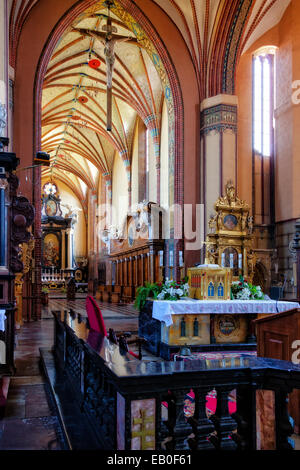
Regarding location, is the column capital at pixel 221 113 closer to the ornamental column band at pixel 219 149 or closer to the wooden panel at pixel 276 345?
the ornamental column band at pixel 219 149

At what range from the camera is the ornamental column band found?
13.3 meters

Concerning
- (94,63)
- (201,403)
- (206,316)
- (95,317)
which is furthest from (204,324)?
(94,63)

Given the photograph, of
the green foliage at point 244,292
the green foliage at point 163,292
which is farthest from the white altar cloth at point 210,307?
the green foliage at point 244,292

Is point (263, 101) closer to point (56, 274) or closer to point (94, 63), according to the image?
point (94, 63)

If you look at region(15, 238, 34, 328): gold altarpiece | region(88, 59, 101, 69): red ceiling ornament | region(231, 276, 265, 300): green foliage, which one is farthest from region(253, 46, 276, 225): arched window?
region(15, 238, 34, 328): gold altarpiece

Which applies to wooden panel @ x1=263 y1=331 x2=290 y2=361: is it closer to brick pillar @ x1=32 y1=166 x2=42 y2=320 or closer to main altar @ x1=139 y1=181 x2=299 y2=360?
main altar @ x1=139 y1=181 x2=299 y2=360

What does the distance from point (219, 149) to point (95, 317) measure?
1007 centimetres

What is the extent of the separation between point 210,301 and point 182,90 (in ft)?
29.0

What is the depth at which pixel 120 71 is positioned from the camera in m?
18.5

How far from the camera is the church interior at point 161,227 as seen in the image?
7.08 ft

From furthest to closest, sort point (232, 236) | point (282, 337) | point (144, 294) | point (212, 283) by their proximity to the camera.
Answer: point (232, 236), point (144, 294), point (212, 283), point (282, 337)

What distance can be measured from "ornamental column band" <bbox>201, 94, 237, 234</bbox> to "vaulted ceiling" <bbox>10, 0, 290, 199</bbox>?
611 millimetres

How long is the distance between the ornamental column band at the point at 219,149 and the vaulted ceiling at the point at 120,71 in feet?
2.01

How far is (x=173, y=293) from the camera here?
7.60 m
